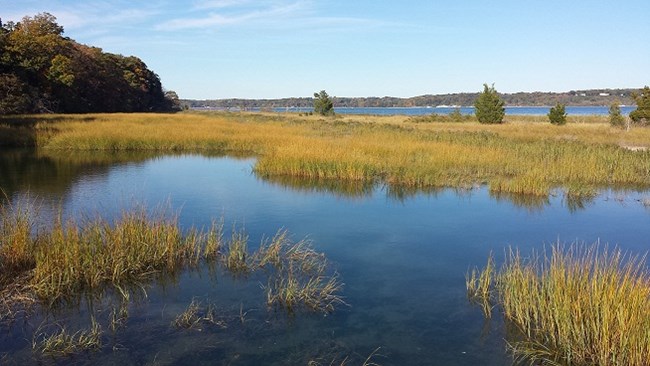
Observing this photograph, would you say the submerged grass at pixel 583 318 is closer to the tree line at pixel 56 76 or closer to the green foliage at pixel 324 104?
the tree line at pixel 56 76

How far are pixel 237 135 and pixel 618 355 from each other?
24.8m

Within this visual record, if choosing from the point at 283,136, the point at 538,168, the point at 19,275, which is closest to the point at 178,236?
the point at 19,275

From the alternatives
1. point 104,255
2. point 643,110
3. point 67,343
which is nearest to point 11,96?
point 104,255

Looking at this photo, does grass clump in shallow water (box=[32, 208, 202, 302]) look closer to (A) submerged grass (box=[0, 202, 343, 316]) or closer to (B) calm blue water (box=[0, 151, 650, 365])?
(A) submerged grass (box=[0, 202, 343, 316])

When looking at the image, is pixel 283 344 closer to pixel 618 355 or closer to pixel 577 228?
pixel 618 355

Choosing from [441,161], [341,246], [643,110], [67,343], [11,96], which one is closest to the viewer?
[67,343]

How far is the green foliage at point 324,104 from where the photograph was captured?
6259cm

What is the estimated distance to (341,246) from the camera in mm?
9203

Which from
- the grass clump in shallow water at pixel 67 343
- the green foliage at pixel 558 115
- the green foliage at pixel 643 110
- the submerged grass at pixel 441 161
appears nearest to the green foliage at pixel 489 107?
the green foliage at pixel 558 115

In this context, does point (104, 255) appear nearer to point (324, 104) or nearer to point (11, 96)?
point (11, 96)

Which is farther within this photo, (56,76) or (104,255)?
(56,76)

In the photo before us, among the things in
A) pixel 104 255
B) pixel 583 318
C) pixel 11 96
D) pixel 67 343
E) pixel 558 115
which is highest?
pixel 11 96

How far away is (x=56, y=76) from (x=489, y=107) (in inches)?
→ 1447

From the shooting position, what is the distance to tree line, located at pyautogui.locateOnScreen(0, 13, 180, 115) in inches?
1221
